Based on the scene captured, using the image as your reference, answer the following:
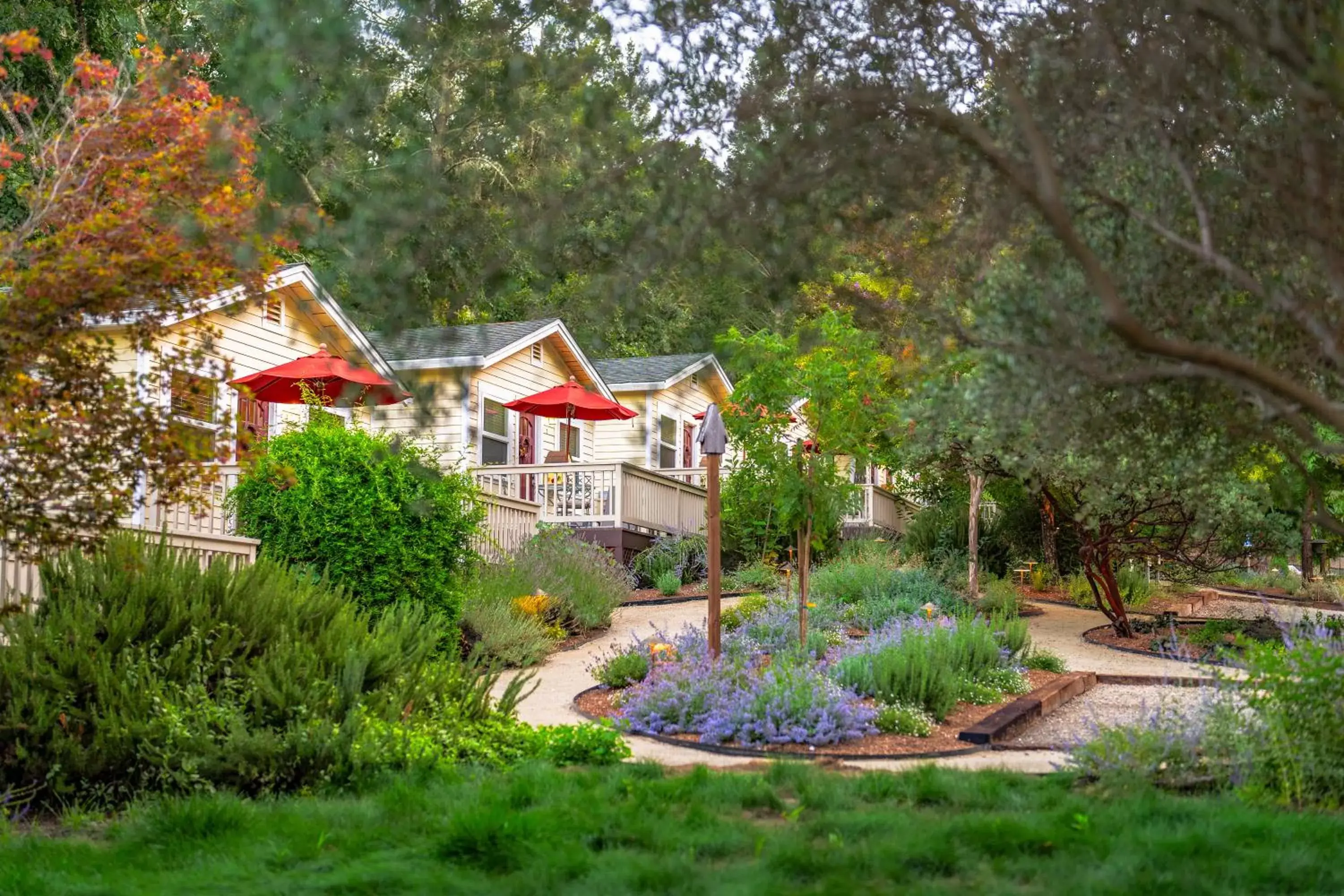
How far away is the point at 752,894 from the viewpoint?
491cm

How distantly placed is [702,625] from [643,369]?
14.0 m

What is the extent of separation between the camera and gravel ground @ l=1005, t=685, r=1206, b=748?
9.27 m

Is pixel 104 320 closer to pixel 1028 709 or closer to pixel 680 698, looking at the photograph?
pixel 680 698

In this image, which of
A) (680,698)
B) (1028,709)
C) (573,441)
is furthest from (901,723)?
(573,441)

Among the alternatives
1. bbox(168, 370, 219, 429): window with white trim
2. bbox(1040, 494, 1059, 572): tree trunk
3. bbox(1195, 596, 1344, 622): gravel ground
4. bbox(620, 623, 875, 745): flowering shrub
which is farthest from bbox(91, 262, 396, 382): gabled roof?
bbox(1195, 596, 1344, 622): gravel ground

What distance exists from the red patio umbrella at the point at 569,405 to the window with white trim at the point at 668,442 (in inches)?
234

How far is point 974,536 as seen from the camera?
18.4 m

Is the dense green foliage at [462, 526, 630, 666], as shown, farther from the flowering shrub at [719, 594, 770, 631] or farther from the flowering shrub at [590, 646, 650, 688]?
the flowering shrub at [719, 594, 770, 631]

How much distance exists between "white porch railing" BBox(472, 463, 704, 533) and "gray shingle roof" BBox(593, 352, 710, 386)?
5049mm

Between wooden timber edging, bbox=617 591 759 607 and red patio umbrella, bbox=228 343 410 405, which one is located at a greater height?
red patio umbrella, bbox=228 343 410 405

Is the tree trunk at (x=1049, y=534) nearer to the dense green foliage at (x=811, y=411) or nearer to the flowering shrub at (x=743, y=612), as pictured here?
the dense green foliage at (x=811, y=411)

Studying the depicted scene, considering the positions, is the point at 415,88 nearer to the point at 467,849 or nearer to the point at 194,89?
the point at 467,849

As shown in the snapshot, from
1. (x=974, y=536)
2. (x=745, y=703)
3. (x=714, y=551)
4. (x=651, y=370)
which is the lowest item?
(x=745, y=703)

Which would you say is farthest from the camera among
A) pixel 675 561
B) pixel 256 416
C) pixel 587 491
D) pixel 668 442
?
pixel 668 442
